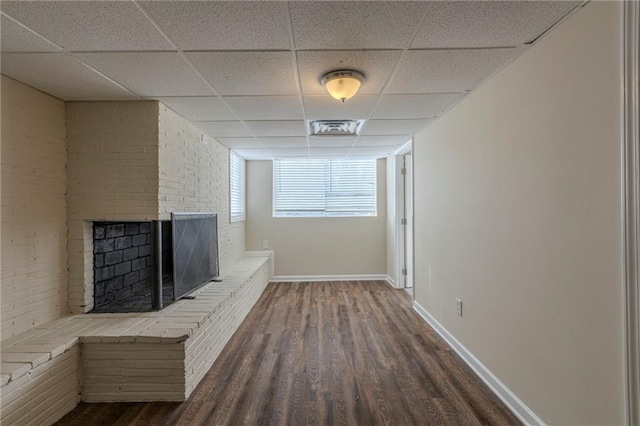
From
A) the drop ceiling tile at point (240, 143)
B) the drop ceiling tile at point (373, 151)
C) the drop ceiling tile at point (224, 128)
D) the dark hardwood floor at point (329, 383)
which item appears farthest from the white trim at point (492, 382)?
the drop ceiling tile at point (240, 143)

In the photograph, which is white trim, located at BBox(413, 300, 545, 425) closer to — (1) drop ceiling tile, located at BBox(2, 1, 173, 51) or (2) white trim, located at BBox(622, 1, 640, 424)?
(2) white trim, located at BBox(622, 1, 640, 424)

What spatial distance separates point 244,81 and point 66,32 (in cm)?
97

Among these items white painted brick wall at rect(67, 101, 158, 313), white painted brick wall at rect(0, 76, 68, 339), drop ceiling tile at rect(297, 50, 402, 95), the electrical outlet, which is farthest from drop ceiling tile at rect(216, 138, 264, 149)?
the electrical outlet

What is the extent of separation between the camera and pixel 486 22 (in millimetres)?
1506

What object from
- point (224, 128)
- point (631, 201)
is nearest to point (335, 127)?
point (224, 128)

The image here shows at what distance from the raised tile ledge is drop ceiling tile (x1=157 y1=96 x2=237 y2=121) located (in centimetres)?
177

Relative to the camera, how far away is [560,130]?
4.95 feet

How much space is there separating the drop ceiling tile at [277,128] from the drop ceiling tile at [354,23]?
146cm

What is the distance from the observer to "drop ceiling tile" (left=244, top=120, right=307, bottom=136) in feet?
10.3

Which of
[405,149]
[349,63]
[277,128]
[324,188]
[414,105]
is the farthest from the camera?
[324,188]

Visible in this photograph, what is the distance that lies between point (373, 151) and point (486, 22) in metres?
3.17

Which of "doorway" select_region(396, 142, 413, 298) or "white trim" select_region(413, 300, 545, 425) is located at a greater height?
"doorway" select_region(396, 142, 413, 298)

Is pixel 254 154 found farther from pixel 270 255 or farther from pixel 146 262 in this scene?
pixel 146 262

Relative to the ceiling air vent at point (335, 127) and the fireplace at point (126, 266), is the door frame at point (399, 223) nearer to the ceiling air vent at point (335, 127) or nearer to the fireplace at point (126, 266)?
the ceiling air vent at point (335, 127)
